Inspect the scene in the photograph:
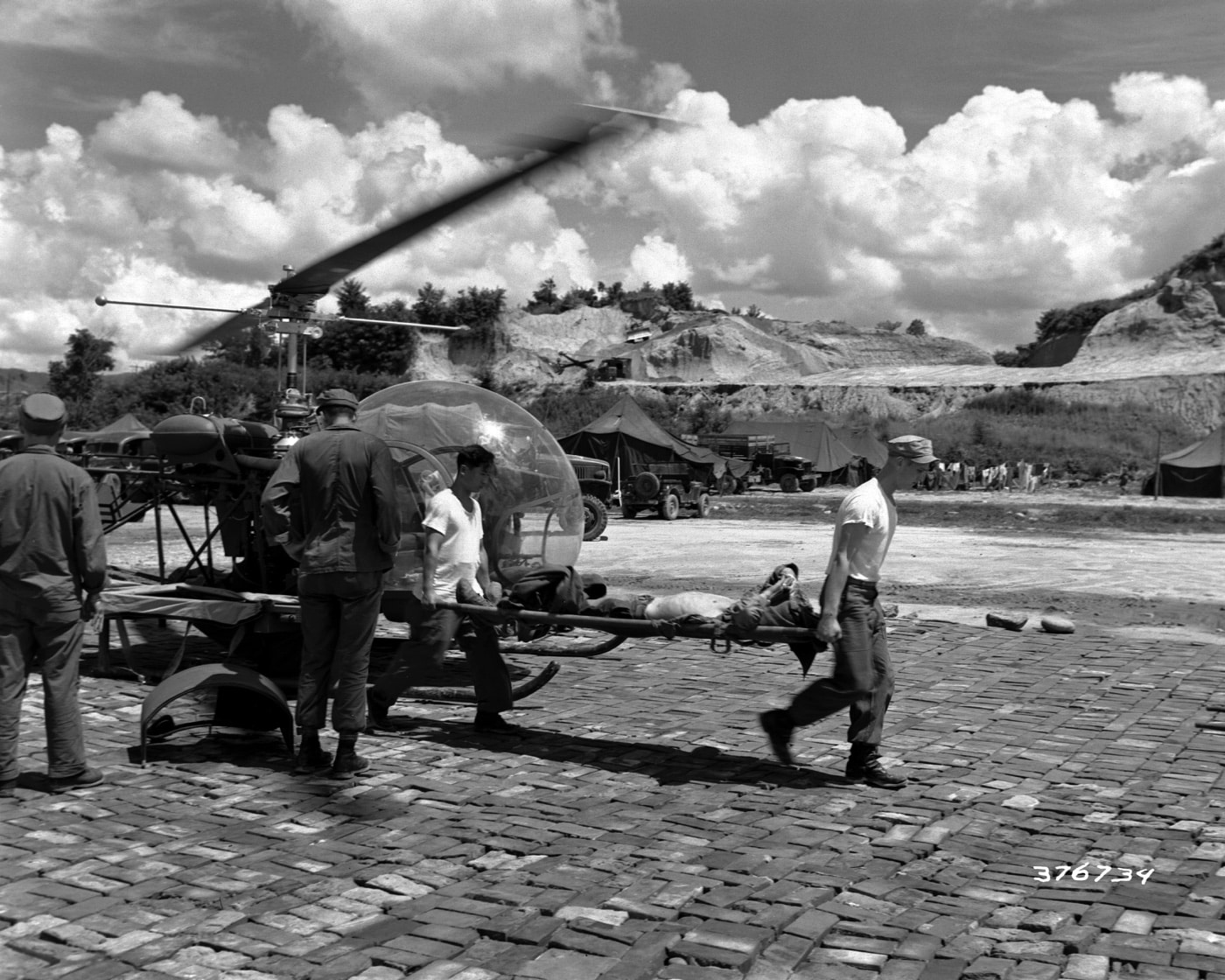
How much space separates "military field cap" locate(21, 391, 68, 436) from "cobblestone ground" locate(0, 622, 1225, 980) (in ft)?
5.69

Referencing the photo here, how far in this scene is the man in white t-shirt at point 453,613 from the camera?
22.0 feet

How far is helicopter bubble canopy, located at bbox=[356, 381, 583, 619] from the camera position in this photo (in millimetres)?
8047

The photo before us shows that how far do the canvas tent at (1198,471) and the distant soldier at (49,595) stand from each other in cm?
4092

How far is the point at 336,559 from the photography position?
5949 millimetres

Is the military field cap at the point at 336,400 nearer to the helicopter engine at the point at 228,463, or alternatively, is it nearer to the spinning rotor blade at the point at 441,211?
the helicopter engine at the point at 228,463

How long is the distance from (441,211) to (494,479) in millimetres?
5653

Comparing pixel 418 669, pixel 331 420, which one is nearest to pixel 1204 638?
pixel 418 669

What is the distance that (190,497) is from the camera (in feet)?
31.4

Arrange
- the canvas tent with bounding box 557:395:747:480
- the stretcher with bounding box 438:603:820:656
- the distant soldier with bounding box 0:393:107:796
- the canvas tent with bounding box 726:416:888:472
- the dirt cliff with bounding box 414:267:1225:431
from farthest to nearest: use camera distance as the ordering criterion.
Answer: the dirt cliff with bounding box 414:267:1225:431 → the canvas tent with bounding box 726:416:888:472 → the canvas tent with bounding box 557:395:747:480 → the stretcher with bounding box 438:603:820:656 → the distant soldier with bounding box 0:393:107:796

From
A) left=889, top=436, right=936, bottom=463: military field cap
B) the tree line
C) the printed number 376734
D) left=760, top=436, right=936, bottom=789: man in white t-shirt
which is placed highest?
the tree line

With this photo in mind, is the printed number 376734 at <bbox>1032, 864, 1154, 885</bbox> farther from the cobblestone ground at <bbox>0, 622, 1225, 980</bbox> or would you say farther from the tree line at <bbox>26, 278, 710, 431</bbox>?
the tree line at <bbox>26, 278, 710, 431</bbox>

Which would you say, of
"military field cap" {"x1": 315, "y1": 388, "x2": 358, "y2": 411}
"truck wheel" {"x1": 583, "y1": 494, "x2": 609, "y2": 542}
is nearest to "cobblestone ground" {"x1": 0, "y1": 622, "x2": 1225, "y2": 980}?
"military field cap" {"x1": 315, "y1": 388, "x2": 358, "y2": 411}

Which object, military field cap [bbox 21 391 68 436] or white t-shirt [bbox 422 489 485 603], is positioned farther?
white t-shirt [bbox 422 489 485 603]

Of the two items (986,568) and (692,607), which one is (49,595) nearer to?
(692,607)
